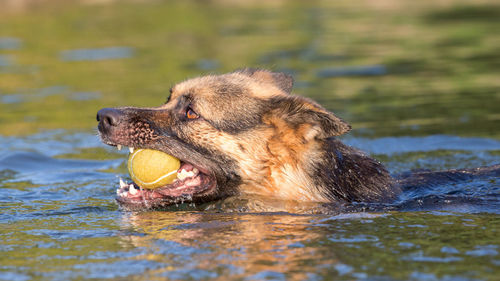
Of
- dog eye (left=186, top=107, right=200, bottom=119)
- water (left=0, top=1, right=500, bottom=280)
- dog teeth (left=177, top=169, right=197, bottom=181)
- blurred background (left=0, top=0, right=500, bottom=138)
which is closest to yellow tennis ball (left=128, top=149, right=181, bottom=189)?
dog teeth (left=177, top=169, right=197, bottom=181)

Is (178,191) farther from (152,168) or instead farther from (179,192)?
(152,168)

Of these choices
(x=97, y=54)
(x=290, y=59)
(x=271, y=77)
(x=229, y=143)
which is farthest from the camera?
(x=97, y=54)

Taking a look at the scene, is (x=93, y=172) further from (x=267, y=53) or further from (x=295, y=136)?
(x=267, y=53)

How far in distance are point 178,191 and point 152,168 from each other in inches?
13.8

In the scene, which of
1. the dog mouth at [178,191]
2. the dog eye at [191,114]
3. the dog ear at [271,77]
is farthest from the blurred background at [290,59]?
the dog mouth at [178,191]

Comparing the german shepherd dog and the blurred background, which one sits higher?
the blurred background

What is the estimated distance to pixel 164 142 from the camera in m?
6.91

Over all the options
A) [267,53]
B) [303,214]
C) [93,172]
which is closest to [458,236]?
[303,214]

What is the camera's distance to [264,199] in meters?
6.97

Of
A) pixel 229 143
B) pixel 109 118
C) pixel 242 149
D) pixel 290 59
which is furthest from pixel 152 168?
pixel 290 59

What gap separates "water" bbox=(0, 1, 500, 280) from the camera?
5.36m

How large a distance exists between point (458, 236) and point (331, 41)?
54.0 feet

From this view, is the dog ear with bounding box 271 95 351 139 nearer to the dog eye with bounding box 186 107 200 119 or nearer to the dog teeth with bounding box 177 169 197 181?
the dog eye with bounding box 186 107 200 119

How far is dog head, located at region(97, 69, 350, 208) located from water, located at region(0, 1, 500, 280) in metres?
0.19
